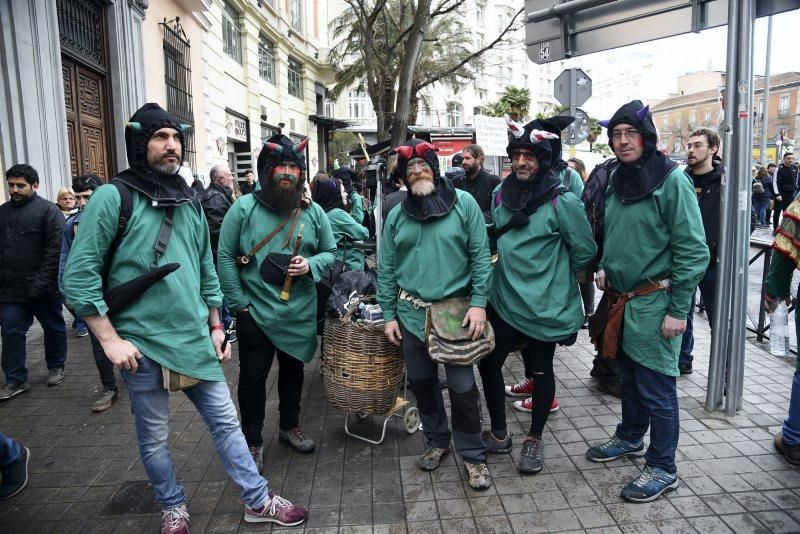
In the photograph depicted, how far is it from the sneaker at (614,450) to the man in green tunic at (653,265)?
0.34m

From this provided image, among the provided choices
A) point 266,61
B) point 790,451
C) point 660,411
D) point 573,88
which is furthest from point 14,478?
point 266,61

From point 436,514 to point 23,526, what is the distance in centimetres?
218

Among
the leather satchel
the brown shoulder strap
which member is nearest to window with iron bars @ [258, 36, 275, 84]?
the brown shoulder strap

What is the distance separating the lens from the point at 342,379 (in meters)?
3.57

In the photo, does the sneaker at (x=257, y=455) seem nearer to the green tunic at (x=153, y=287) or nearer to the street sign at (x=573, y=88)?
the green tunic at (x=153, y=287)

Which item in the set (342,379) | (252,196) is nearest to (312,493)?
(342,379)

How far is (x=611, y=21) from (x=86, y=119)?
26.8 feet

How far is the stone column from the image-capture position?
22.1 feet

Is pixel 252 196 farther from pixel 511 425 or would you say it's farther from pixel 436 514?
pixel 511 425

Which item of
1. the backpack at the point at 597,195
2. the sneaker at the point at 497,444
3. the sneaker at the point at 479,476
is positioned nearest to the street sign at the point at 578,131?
the backpack at the point at 597,195

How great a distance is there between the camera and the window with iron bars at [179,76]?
11.7 m

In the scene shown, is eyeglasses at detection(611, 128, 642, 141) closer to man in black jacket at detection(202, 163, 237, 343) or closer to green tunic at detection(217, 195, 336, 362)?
green tunic at detection(217, 195, 336, 362)

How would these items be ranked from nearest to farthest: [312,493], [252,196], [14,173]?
[312,493] → [252,196] → [14,173]

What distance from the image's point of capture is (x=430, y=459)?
3.49 m
